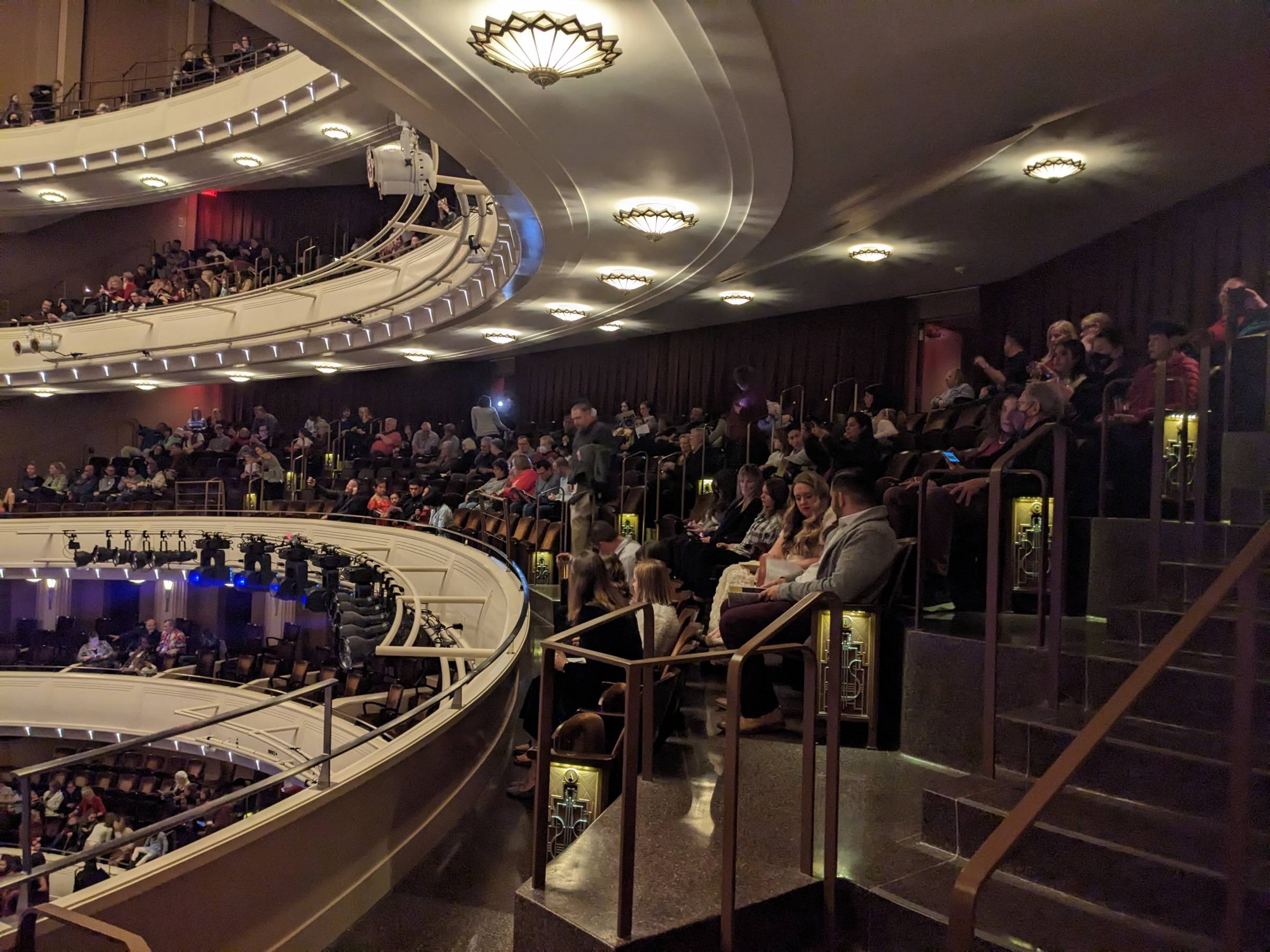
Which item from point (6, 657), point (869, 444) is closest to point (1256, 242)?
point (869, 444)

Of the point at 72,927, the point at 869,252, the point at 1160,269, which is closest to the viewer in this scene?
the point at 72,927

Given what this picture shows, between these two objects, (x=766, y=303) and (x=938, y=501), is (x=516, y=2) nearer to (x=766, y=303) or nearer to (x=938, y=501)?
(x=938, y=501)

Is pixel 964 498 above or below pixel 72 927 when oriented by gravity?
above

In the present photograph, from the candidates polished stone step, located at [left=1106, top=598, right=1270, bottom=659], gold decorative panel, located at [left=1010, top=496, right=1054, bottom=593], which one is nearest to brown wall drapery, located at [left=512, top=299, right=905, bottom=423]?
gold decorative panel, located at [left=1010, top=496, right=1054, bottom=593]

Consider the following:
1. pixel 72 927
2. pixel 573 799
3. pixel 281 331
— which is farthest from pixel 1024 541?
pixel 281 331

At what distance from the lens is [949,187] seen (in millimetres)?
6422

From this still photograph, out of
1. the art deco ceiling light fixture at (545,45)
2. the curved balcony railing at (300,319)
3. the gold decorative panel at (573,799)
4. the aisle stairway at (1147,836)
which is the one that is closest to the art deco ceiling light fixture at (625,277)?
the curved balcony railing at (300,319)

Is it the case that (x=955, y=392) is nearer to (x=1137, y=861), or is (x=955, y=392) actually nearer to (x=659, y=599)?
(x=659, y=599)

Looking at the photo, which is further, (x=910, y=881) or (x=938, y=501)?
(x=938, y=501)

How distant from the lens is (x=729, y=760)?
233cm

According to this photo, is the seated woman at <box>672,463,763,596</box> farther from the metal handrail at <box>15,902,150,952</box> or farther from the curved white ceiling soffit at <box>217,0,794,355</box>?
the metal handrail at <box>15,902,150,952</box>

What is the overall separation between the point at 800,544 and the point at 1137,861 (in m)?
2.55

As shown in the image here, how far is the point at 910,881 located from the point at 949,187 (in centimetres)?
527

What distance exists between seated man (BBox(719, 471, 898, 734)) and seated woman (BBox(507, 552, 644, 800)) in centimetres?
45
